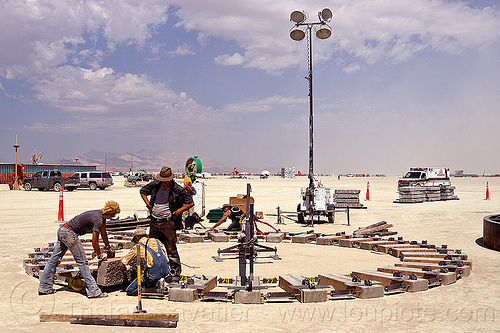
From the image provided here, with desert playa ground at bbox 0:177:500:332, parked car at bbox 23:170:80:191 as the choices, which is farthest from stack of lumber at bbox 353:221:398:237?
parked car at bbox 23:170:80:191

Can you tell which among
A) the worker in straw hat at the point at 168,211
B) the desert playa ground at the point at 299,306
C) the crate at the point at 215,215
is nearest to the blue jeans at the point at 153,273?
the desert playa ground at the point at 299,306

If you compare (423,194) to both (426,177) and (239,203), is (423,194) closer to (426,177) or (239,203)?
(426,177)

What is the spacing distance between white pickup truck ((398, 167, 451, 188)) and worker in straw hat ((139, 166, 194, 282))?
93.5 feet

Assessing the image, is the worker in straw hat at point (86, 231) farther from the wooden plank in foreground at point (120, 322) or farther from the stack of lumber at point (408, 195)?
the stack of lumber at point (408, 195)

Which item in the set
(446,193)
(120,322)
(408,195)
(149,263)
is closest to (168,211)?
(149,263)

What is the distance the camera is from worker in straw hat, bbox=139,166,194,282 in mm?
7434

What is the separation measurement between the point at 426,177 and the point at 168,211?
3051 cm

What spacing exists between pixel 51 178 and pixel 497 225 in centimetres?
3743

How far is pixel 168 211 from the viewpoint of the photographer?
294 inches

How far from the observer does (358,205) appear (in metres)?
A: 22.9

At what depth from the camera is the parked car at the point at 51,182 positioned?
3916 cm

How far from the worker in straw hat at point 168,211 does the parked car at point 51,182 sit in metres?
34.7

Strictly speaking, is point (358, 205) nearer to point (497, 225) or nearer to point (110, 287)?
point (497, 225)

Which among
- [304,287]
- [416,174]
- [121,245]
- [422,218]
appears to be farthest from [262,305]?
[416,174]
